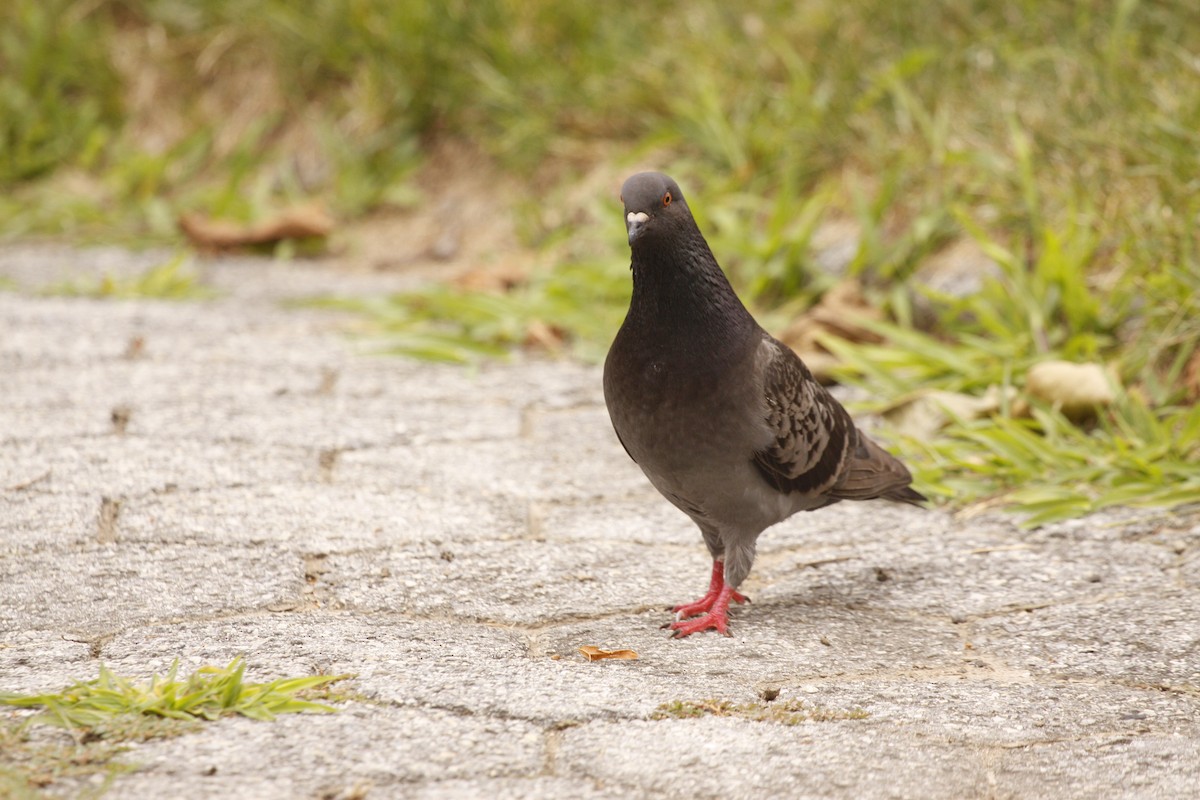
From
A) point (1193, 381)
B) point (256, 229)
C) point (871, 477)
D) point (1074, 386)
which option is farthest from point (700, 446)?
point (256, 229)

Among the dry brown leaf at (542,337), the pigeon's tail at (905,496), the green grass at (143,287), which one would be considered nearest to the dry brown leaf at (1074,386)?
the pigeon's tail at (905,496)

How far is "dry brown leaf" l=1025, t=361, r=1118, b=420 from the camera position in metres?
4.20

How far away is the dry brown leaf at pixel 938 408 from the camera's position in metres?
4.37

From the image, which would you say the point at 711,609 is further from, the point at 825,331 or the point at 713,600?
the point at 825,331

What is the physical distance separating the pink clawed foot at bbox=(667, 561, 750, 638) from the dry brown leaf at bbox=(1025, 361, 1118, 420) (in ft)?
5.27

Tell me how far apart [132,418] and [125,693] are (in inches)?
88.5

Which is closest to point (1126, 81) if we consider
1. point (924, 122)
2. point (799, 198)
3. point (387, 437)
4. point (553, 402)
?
point (924, 122)

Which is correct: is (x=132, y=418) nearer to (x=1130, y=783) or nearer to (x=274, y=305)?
(x=274, y=305)

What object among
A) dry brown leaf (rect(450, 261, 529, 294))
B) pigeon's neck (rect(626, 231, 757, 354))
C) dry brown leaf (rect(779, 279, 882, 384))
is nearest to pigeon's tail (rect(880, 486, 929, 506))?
pigeon's neck (rect(626, 231, 757, 354))

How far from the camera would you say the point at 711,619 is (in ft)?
9.88

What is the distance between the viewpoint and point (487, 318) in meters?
5.66

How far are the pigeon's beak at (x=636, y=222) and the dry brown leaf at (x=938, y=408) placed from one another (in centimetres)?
178

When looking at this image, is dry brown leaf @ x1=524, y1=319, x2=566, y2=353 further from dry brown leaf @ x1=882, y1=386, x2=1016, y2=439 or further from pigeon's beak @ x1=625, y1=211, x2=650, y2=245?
pigeon's beak @ x1=625, y1=211, x2=650, y2=245

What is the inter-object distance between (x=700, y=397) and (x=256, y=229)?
15.3 feet
